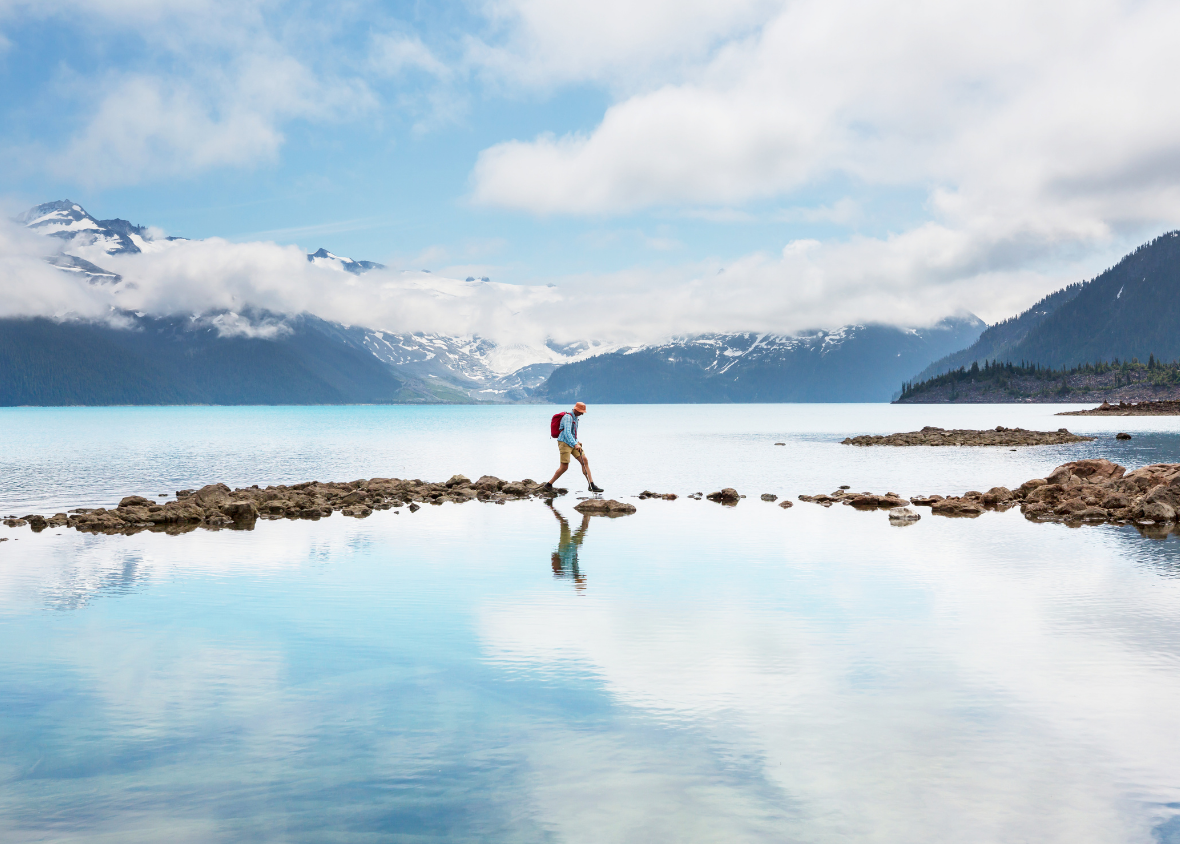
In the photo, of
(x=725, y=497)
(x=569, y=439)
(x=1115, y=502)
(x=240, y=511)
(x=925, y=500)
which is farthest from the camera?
(x=569, y=439)

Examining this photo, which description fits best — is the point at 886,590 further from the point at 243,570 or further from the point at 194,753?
the point at 243,570

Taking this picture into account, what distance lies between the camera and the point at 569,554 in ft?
67.3

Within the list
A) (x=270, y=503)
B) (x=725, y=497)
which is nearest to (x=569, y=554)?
(x=270, y=503)

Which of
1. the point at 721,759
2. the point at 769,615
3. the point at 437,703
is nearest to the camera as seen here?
the point at 721,759

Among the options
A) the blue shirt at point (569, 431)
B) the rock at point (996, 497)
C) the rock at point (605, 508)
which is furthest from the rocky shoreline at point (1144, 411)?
the rock at point (605, 508)

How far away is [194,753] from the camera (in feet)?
28.2

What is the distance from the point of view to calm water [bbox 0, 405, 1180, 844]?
739 centimetres

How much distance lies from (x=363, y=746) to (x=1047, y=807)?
648 cm

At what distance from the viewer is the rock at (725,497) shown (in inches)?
1284

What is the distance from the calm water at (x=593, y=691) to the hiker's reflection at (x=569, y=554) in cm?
17

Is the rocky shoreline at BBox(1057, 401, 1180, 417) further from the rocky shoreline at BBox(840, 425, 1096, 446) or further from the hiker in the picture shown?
the hiker

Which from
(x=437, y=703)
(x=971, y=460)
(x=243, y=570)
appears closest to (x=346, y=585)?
(x=243, y=570)

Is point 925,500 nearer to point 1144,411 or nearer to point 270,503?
point 270,503

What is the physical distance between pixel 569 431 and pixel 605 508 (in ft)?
22.2
